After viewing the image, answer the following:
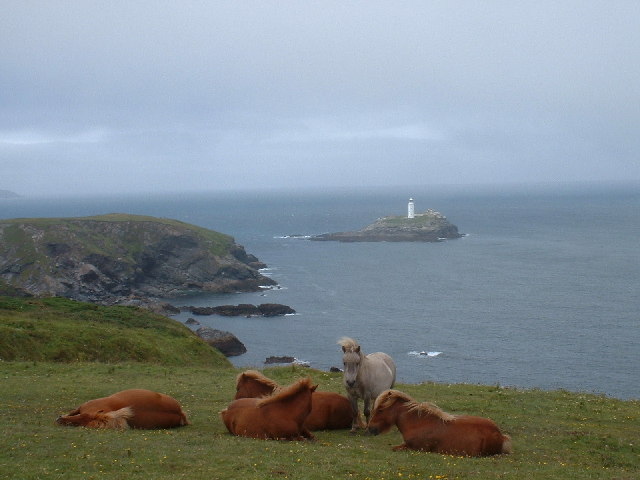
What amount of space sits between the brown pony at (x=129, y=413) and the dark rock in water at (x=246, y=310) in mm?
81922

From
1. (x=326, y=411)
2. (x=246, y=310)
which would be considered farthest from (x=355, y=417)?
(x=246, y=310)

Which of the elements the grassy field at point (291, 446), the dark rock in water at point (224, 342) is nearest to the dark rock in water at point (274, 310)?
the dark rock in water at point (224, 342)

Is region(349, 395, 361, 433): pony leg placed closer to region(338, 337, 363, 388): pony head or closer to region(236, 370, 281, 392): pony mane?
region(338, 337, 363, 388): pony head

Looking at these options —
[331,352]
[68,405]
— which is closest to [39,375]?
[68,405]

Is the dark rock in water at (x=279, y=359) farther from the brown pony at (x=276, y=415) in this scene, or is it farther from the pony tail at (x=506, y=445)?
the pony tail at (x=506, y=445)

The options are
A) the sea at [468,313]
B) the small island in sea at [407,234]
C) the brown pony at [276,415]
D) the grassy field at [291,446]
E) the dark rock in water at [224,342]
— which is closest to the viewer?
the grassy field at [291,446]

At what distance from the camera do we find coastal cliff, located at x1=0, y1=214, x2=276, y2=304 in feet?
351

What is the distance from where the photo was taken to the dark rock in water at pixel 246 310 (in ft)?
322

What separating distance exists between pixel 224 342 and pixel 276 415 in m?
60.8

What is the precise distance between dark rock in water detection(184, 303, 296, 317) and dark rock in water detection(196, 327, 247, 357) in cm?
2126

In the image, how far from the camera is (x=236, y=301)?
10994 centimetres

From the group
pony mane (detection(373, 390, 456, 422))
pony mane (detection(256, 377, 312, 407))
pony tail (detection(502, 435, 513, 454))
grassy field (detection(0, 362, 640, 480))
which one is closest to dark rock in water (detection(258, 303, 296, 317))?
Result: grassy field (detection(0, 362, 640, 480))

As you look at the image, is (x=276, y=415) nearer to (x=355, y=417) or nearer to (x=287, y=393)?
(x=287, y=393)

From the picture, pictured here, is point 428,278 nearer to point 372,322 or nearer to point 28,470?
point 372,322
